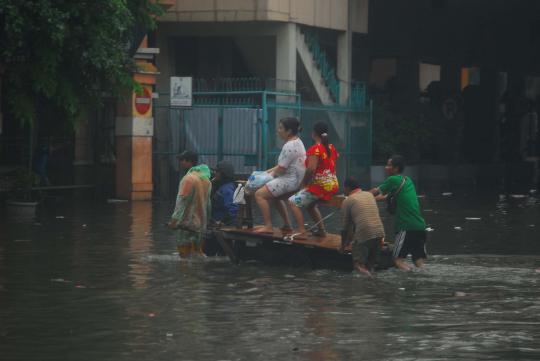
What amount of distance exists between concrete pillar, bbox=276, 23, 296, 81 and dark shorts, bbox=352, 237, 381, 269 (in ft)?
63.9

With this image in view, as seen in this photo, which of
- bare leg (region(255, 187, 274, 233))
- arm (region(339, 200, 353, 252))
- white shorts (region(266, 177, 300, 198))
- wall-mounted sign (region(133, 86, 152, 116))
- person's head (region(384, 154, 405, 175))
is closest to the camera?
arm (region(339, 200, 353, 252))

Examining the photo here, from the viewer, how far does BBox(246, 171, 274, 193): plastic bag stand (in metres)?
17.0

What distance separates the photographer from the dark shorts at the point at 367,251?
601 inches

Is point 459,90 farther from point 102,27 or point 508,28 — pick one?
point 102,27

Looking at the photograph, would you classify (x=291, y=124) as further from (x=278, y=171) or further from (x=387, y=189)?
(x=387, y=189)

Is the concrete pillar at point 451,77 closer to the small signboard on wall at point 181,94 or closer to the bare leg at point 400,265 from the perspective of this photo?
the small signboard on wall at point 181,94

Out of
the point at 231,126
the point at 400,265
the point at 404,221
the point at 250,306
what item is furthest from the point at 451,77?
the point at 250,306

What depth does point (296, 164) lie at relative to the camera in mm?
16844

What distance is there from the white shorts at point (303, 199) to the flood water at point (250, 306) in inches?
36.6

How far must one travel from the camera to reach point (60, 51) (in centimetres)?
2533

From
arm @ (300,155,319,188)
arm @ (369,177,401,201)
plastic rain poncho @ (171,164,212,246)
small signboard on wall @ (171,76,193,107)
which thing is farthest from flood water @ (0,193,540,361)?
small signboard on wall @ (171,76,193,107)

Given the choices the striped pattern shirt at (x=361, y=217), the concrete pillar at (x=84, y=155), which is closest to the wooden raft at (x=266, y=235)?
the striped pattern shirt at (x=361, y=217)

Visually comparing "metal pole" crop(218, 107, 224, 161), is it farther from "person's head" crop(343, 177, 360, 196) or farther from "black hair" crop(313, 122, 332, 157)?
"person's head" crop(343, 177, 360, 196)

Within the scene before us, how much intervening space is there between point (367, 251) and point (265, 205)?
1.84 m
